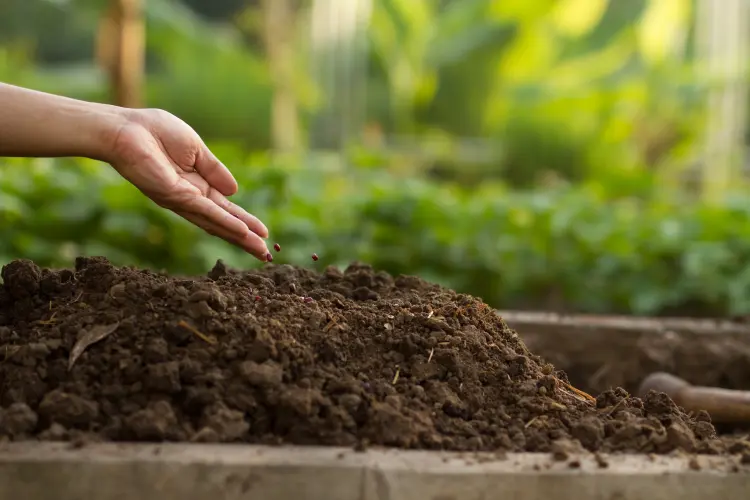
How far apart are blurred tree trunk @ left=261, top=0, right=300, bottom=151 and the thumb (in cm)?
924

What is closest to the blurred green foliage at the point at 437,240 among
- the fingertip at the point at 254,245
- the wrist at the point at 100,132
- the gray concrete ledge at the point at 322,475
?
the fingertip at the point at 254,245

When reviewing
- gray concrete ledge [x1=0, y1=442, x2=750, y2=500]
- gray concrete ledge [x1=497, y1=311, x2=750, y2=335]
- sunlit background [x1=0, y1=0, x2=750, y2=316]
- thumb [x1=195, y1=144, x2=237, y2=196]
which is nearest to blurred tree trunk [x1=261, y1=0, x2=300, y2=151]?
sunlit background [x1=0, y1=0, x2=750, y2=316]

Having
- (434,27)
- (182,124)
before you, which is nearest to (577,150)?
(434,27)

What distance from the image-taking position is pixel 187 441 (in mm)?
1275

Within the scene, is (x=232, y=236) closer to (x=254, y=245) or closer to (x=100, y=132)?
(x=254, y=245)

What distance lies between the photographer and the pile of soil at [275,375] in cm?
132

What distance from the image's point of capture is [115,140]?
1545 mm

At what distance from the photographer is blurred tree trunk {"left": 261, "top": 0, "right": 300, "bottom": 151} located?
1126 cm

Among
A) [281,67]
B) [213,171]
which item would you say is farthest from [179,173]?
[281,67]

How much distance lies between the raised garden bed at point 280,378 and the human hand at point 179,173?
110 millimetres

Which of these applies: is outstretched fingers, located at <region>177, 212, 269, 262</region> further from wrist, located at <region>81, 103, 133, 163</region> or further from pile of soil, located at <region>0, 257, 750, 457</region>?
wrist, located at <region>81, 103, 133, 163</region>

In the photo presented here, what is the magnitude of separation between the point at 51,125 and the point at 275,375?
586mm

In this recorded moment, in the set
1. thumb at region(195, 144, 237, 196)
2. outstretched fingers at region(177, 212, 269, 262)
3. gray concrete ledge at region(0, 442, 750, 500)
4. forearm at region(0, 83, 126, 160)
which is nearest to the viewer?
gray concrete ledge at region(0, 442, 750, 500)

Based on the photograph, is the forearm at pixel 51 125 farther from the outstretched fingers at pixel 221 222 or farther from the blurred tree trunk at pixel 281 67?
the blurred tree trunk at pixel 281 67
